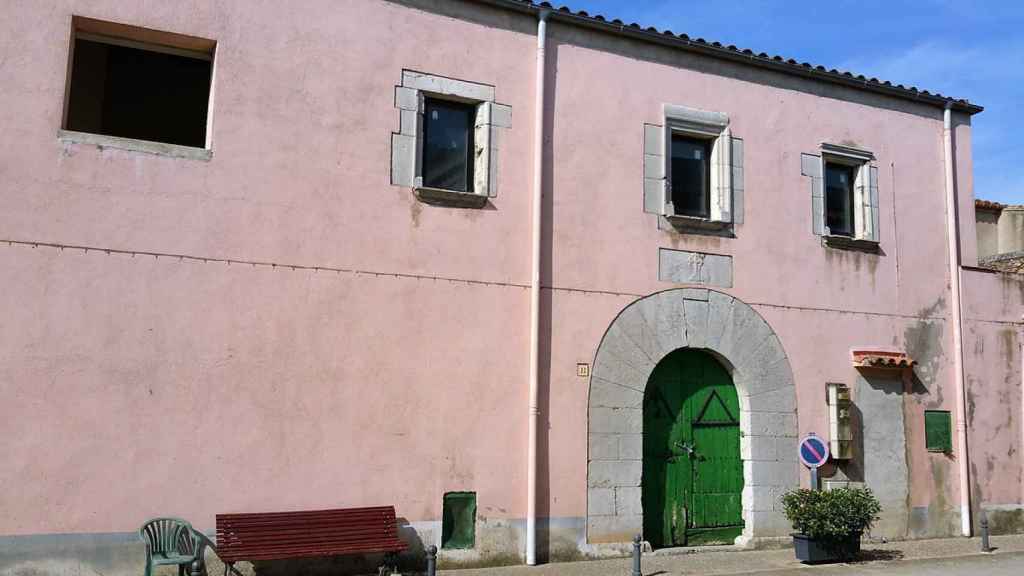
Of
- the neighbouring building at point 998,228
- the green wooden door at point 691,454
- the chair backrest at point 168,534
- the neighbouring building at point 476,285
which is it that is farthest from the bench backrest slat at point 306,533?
the neighbouring building at point 998,228

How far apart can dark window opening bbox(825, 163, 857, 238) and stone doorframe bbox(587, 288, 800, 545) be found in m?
2.01

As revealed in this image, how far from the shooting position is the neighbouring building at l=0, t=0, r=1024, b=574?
25.1 ft

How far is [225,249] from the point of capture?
26.8 feet

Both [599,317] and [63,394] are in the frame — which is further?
[599,317]

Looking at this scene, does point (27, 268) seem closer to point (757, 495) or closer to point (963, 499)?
point (757, 495)

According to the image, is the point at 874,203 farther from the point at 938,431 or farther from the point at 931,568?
the point at 931,568

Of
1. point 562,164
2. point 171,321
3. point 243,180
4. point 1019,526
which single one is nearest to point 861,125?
point 562,164

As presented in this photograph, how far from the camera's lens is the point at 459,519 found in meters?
8.82

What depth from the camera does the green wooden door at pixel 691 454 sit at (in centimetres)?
998

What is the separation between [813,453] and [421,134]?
5593 mm

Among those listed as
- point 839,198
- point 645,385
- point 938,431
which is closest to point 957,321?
point 938,431

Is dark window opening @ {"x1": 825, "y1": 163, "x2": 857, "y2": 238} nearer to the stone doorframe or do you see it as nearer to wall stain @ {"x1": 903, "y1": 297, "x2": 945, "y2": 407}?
wall stain @ {"x1": 903, "y1": 297, "x2": 945, "y2": 407}

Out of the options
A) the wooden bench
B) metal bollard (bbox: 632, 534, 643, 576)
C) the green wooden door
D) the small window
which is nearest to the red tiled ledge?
the green wooden door

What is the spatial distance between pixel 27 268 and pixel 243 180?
1988 mm
